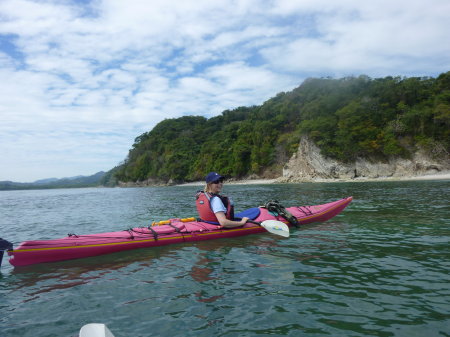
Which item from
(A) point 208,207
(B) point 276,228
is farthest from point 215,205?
(B) point 276,228

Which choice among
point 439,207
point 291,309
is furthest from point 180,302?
point 439,207

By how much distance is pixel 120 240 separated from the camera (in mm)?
7234

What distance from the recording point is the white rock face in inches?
1752

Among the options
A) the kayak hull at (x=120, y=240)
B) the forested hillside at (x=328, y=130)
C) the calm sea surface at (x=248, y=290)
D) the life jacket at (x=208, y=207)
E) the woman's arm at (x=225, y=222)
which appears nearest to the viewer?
the calm sea surface at (x=248, y=290)

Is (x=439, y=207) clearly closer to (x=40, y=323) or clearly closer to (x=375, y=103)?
(x=40, y=323)

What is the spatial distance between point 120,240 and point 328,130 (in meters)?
52.4

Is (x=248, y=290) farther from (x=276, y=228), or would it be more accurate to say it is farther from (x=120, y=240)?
(x=120, y=240)

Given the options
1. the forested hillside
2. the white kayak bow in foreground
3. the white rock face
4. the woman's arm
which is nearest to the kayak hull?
the woman's arm

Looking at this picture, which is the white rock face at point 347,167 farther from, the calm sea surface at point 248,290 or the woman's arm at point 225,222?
the woman's arm at point 225,222

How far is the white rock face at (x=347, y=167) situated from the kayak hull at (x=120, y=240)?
4456 cm

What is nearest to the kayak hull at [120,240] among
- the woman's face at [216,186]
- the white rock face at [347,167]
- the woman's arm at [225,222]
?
the woman's arm at [225,222]

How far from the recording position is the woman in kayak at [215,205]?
770 cm

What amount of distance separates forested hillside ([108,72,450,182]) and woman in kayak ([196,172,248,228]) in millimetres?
45963

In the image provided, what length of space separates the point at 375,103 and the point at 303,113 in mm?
15751
